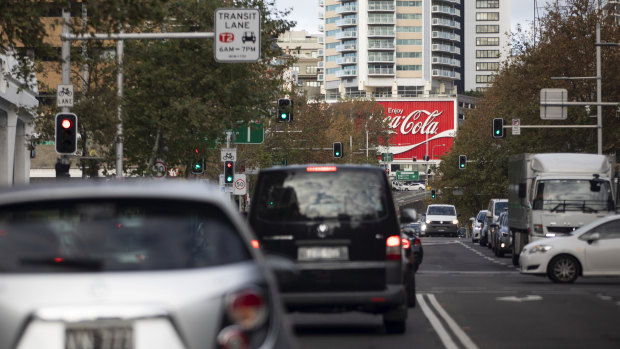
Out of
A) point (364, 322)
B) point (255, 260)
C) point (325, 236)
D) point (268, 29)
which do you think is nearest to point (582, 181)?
point (268, 29)

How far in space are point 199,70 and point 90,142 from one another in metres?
4.26

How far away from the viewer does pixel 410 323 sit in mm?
15547

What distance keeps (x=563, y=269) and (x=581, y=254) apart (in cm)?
50

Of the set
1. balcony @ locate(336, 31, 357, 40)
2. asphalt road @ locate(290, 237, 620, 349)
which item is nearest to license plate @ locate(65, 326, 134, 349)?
asphalt road @ locate(290, 237, 620, 349)

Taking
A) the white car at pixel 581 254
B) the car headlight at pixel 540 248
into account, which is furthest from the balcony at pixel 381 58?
the white car at pixel 581 254

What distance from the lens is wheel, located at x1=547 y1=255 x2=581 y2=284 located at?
995 inches

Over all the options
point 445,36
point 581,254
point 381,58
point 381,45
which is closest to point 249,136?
point 581,254

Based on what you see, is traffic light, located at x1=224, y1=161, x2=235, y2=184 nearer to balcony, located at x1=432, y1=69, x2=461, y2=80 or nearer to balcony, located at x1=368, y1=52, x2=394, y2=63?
balcony, located at x1=368, y1=52, x2=394, y2=63

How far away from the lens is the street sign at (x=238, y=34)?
2739cm

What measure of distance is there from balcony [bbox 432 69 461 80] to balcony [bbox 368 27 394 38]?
365 inches

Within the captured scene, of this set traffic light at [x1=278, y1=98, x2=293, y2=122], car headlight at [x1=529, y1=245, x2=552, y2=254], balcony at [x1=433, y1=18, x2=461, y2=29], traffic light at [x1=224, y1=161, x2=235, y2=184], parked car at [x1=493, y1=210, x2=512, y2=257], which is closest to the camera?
car headlight at [x1=529, y1=245, x2=552, y2=254]

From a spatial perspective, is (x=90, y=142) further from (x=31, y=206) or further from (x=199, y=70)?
(x=31, y=206)

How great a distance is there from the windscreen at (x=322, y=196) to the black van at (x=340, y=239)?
0.4 inches

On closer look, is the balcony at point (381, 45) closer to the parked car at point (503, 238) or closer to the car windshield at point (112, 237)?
the parked car at point (503, 238)
